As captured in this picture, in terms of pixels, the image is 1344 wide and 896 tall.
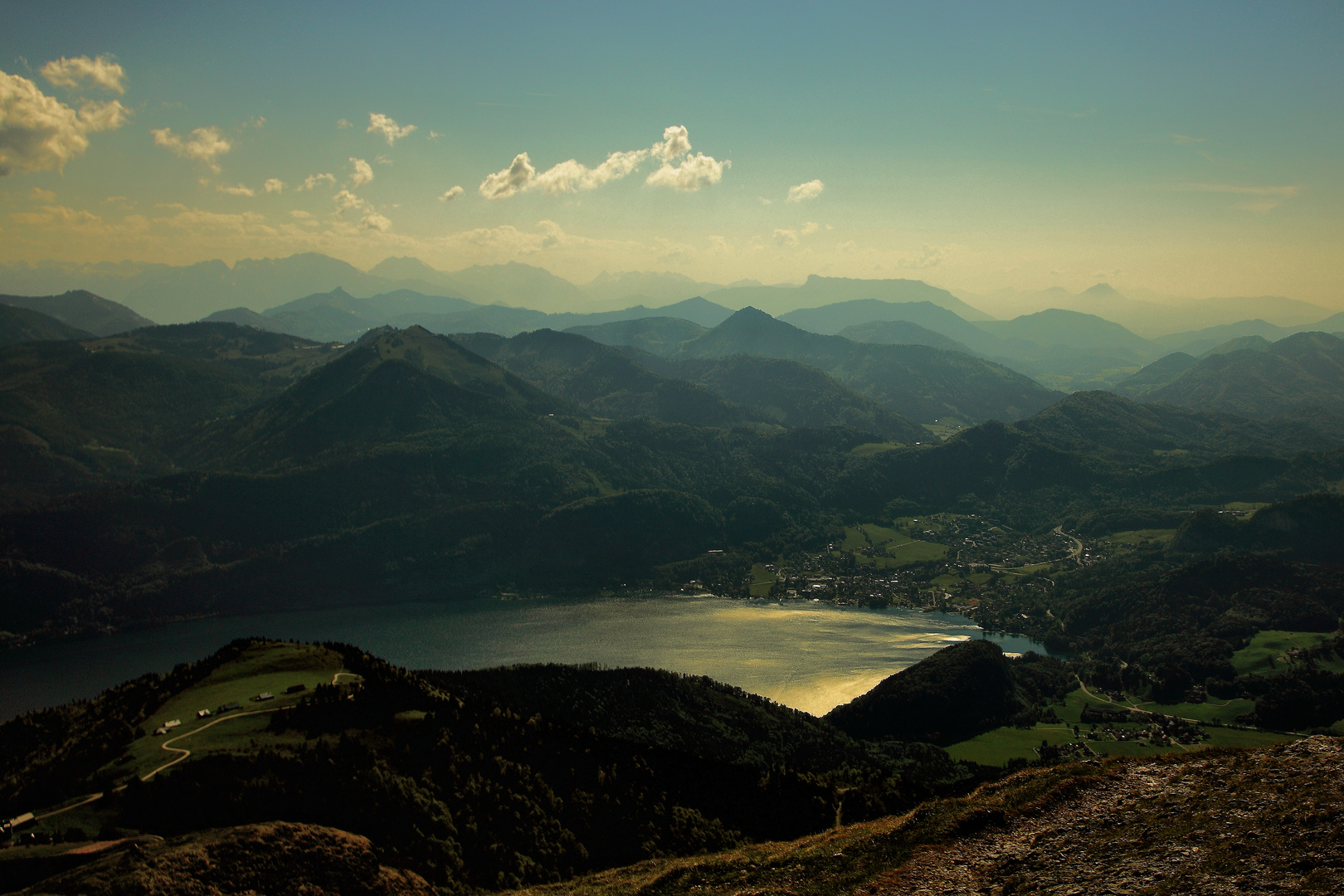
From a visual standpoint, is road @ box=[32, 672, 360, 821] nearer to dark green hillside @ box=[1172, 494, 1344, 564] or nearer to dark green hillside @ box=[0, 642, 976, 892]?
dark green hillside @ box=[0, 642, 976, 892]

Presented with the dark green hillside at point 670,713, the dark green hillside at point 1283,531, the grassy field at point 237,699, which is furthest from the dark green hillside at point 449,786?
the dark green hillside at point 1283,531

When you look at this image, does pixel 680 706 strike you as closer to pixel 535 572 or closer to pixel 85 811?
pixel 85 811

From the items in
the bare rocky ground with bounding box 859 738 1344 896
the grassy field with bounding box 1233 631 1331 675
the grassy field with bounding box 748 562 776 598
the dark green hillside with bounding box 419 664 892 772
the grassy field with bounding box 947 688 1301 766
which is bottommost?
the grassy field with bounding box 748 562 776 598

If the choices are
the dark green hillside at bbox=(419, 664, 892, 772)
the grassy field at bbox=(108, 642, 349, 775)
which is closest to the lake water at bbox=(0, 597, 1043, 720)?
the dark green hillside at bbox=(419, 664, 892, 772)

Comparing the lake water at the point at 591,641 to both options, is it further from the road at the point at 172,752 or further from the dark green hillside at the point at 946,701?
the road at the point at 172,752

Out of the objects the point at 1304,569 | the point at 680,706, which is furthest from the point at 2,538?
the point at 1304,569

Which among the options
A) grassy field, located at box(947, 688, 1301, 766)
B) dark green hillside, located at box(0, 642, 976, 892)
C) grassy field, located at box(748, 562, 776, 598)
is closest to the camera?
dark green hillside, located at box(0, 642, 976, 892)
